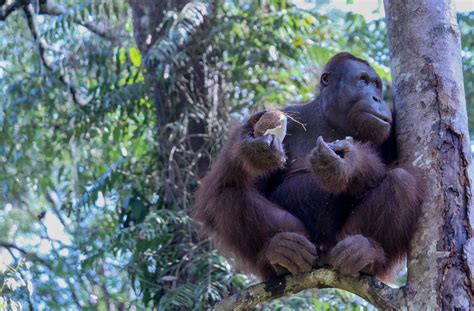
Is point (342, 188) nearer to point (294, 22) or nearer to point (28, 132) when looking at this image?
point (294, 22)

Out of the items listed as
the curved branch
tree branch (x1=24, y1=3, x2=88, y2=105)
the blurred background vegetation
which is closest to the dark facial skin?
the curved branch

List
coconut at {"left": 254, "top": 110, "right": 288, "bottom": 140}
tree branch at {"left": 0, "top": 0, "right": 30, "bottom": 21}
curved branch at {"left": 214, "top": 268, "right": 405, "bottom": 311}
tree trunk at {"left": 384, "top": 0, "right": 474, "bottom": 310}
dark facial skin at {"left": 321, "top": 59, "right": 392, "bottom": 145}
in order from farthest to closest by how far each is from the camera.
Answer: tree branch at {"left": 0, "top": 0, "right": 30, "bottom": 21}
dark facial skin at {"left": 321, "top": 59, "right": 392, "bottom": 145}
coconut at {"left": 254, "top": 110, "right": 288, "bottom": 140}
curved branch at {"left": 214, "top": 268, "right": 405, "bottom": 311}
tree trunk at {"left": 384, "top": 0, "right": 474, "bottom": 310}

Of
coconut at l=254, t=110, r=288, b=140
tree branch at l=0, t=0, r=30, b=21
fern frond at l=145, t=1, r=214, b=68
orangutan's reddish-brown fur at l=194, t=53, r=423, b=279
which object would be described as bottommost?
orangutan's reddish-brown fur at l=194, t=53, r=423, b=279

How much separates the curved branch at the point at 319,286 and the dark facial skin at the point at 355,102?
0.75m

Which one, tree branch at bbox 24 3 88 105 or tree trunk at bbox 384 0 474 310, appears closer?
tree trunk at bbox 384 0 474 310

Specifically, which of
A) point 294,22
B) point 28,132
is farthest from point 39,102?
point 294,22

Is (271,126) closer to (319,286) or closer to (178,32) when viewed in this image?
(319,286)

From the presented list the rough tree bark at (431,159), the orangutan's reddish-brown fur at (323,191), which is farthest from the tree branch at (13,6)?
the rough tree bark at (431,159)

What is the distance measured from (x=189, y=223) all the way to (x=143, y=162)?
0.83 m

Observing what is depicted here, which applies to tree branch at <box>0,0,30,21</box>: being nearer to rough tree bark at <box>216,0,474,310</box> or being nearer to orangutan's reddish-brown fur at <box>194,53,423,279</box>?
orangutan's reddish-brown fur at <box>194,53,423,279</box>

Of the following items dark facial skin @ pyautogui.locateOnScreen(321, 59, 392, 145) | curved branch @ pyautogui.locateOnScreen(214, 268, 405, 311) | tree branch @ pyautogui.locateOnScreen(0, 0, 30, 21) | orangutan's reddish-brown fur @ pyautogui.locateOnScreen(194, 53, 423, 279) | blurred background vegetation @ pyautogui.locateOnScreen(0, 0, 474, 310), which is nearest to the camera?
curved branch @ pyautogui.locateOnScreen(214, 268, 405, 311)

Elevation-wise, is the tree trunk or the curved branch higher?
the tree trunk

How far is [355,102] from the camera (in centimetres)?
392

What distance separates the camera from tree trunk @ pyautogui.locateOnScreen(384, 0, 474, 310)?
2.80 metres
